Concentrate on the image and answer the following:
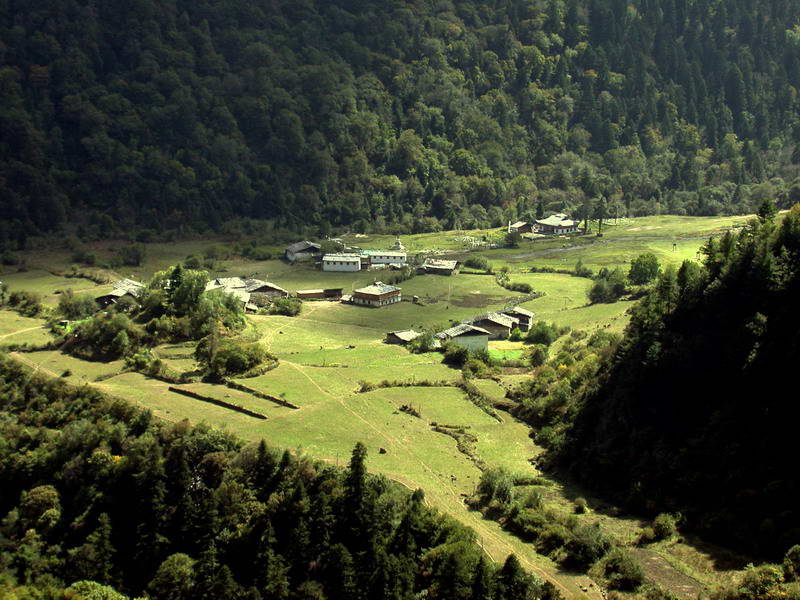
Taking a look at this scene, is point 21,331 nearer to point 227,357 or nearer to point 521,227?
point 227,357

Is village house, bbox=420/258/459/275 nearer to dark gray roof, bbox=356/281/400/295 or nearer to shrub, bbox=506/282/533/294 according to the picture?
shrub, bbox=506/282/533/294

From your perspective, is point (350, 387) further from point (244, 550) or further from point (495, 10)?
point (495, 10)

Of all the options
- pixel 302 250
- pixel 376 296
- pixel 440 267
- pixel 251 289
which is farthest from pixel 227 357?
pixel 302 250

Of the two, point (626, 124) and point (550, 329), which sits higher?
point (626, 124)

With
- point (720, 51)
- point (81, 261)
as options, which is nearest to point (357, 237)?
point (81, 261)

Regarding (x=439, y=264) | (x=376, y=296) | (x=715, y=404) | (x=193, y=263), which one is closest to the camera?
(x=715, y=404)

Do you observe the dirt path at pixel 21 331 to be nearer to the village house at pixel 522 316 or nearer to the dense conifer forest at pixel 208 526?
the dense conifer forest at pixel 208 526
